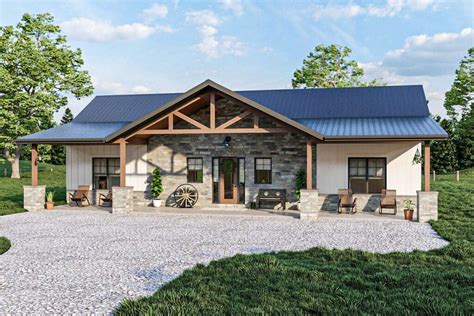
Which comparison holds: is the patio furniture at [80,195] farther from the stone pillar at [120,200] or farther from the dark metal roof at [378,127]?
the dark metal roof at [378,127]

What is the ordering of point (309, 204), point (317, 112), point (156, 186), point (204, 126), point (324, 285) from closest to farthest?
point (324, 285), point (309, 204), point (204, 126), point (156, 186), point (317, 112)

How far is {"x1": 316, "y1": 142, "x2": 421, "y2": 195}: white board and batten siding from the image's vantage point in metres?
14.6

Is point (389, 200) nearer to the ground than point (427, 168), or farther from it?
nearer to the ground

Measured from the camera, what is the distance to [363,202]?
14961mm

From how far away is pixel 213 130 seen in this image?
540 inches

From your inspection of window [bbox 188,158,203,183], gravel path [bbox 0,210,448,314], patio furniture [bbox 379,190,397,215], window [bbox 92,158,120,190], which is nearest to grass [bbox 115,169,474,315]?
gravel path [bbox 0,210,448,314]

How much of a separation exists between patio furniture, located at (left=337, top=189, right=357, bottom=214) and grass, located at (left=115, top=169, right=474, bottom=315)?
5.78 meters

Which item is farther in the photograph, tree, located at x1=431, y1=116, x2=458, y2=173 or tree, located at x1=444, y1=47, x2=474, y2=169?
tree, located at x1=431, y1=116, x2=458, y2=173

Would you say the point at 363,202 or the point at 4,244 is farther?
the point at 363,202

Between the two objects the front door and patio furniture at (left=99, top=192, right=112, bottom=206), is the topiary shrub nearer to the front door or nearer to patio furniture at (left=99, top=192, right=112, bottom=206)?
patio furniture at (left=99, top=192, right=112, bottom=206)

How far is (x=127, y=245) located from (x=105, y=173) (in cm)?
835

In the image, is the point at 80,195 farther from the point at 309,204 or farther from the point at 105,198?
the point at 309,204

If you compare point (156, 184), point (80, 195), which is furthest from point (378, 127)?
point (80, 195)

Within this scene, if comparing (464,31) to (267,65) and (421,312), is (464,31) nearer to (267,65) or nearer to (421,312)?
(267,65)
